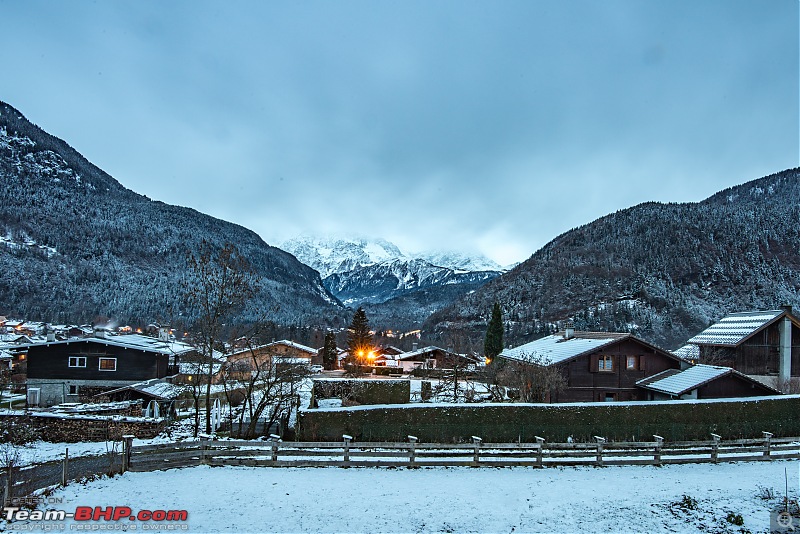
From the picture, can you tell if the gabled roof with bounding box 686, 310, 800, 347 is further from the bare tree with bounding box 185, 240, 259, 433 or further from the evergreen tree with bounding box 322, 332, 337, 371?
the evergreen tree with bounding box 322, 332, 337, 371

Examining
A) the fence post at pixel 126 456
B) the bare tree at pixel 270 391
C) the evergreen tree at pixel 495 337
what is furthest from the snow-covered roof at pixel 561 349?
the fence post at pixel 126 456

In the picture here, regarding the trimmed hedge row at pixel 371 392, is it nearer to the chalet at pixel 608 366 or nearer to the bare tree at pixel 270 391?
the bare tree at pixel 270 391

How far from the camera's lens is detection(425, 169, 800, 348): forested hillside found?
118 metres

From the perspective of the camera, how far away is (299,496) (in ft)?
41.7

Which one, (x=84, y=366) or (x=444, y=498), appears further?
Answer: (x=84, y=366)

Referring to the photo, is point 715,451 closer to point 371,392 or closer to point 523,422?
point 523,422

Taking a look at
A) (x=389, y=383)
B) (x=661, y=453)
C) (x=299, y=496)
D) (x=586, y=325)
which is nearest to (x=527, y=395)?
(x=389, y=383)

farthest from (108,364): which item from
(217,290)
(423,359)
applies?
(423,359)

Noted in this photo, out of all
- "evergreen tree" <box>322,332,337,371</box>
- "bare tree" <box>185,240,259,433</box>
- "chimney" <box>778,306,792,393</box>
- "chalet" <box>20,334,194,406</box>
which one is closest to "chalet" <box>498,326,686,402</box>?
"chimney" <box>778,306,792,393</box>

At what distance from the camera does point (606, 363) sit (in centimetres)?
3281

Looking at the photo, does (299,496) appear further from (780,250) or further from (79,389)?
(780,250)

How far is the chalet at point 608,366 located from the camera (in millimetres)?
32188

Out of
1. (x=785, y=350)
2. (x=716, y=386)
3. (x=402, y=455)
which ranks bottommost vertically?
(x=402, y=455)

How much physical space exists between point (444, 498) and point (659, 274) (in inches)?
6203
